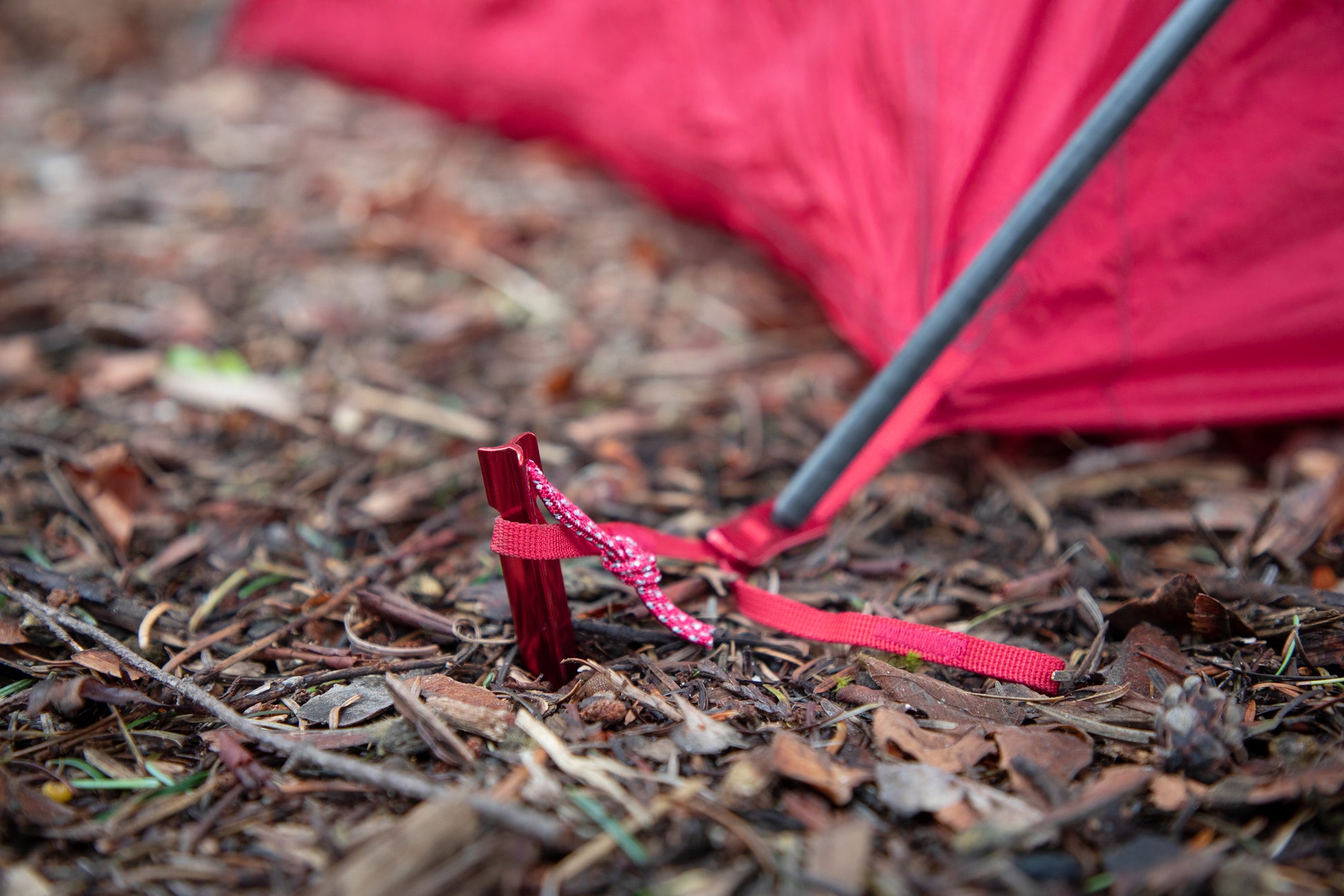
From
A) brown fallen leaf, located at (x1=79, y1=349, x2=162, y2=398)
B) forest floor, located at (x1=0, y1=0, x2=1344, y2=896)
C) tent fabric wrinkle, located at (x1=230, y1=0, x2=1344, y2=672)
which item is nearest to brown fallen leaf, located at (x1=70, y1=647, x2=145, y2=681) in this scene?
forest floor, located at (x1=0, y1=0, x2=1344, y2=896)

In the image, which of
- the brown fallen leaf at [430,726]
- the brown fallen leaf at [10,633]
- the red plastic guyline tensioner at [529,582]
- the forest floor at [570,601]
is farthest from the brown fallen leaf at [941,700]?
the brown fallen leaf at [10,633]

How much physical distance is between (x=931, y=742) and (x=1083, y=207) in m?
0.88

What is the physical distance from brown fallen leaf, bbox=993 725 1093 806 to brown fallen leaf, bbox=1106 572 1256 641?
8.8 inches

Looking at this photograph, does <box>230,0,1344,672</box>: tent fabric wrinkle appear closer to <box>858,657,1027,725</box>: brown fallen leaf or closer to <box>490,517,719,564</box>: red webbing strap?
<box>858,657,1027,725</box>: brown fallen leaf

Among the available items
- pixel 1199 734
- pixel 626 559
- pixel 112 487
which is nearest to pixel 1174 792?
pixel 1199 734

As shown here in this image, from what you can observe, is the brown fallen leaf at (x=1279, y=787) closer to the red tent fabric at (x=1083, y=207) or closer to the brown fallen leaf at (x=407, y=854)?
the red tent fabric at (x=1083, y=207)

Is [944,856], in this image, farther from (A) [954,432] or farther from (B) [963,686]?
(A) [954,432]

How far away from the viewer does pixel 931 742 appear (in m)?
0.98

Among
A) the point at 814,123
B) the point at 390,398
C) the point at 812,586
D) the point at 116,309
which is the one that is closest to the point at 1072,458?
the point at 812,586

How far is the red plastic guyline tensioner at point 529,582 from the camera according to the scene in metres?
0.94

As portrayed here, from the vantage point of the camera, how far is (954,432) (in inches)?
65.5

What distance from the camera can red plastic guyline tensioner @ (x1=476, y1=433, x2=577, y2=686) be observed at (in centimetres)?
94

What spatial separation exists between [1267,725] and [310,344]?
→ 1.77 meters

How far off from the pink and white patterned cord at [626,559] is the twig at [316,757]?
29 cm
